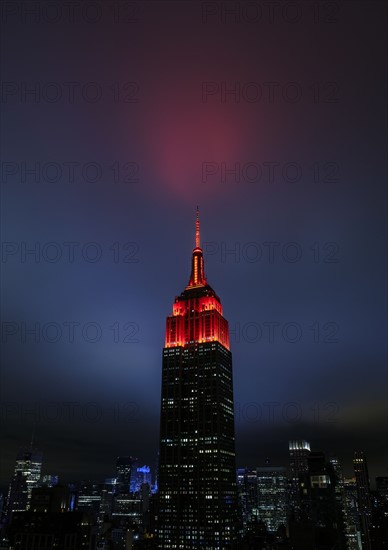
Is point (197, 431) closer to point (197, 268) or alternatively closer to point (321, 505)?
point (321, 505)

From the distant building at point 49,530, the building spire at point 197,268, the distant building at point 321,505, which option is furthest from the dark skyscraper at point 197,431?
the distant building at point 49,530

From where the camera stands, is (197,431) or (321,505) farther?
(197,431)

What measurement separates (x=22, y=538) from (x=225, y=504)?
5989cm

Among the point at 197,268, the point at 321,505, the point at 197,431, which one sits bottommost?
the point at 321,505

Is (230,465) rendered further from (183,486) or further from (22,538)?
(22,538)

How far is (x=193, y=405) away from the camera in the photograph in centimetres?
15200

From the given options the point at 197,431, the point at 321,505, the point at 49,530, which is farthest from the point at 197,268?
the point at 49,530

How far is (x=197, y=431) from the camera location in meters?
147

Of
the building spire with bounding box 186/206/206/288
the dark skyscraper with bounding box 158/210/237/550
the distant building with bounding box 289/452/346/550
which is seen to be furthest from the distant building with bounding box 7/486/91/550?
the building spire with bounding box 186/206/206/288

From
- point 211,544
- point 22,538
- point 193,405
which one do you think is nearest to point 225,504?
point 211,544

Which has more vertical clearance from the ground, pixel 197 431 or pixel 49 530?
pixel 197 431

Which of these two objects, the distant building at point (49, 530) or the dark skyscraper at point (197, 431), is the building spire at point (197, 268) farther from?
the distant building at point (49, 530)

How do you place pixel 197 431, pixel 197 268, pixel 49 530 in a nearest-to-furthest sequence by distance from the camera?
1. pixel 49 530
2. pixel 197 431
3. pixel 197 268

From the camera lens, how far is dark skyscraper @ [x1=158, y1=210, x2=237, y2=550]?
442 feet
